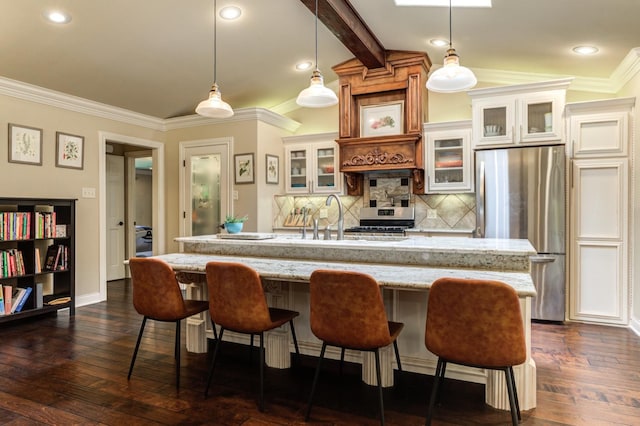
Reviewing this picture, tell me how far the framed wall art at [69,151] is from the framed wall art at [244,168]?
181cm

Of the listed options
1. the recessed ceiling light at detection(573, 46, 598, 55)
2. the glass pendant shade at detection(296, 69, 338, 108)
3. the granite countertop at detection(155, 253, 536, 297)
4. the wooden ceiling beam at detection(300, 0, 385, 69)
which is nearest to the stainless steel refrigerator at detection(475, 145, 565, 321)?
the recessed ceiling light at detection(573, 46, 598, 55)

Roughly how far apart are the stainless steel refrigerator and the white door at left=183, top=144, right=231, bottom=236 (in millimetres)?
3322

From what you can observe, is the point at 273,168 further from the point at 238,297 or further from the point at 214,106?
the point at 238,297

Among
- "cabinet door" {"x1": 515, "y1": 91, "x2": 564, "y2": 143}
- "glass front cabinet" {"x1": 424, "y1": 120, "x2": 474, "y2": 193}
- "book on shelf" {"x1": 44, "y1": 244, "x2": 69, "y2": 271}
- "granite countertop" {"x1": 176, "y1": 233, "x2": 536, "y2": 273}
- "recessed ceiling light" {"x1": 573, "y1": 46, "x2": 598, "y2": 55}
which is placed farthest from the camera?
A: "glass front cabinet" {"x1": 424, "y1": 120, "x2": 474, "y2": 193}

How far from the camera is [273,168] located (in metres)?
5.64

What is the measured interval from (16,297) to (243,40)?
133 inches

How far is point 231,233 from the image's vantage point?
11.5 feet

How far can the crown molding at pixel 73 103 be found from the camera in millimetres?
4062

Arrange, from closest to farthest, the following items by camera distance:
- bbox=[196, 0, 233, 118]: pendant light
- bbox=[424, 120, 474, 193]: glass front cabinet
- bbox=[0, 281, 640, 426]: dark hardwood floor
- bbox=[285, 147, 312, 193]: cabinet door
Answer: bbox=[0, 281, 640, 426]: dark hardwood floor
bbox=[196, 0, 233, 118]: pendant light
bbox=[424, 120, 474, 193]: glass front cabinet
bbox=[285, 147, 312, 193]: cabinet door

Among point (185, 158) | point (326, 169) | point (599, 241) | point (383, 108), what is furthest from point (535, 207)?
point (185, 158)

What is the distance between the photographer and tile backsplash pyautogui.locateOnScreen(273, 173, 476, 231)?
196 inches

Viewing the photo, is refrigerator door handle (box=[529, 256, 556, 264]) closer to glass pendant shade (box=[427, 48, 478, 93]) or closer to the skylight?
glass pendant shade (box=[427, 48, 478, 93])

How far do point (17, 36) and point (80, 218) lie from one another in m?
2.06

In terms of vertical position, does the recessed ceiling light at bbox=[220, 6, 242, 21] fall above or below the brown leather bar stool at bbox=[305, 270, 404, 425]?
above
